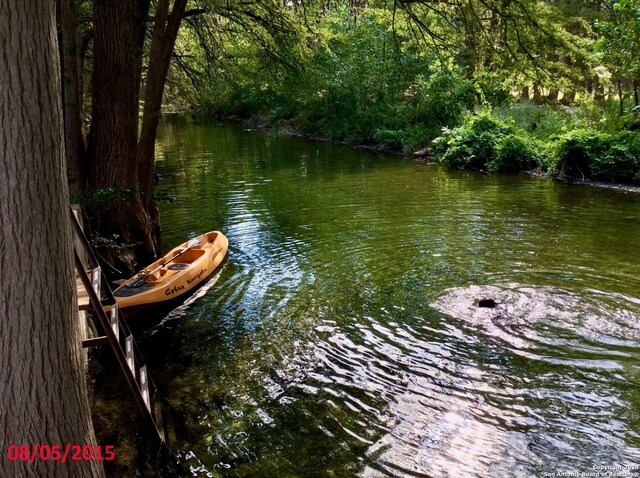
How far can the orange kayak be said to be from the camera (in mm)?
6934

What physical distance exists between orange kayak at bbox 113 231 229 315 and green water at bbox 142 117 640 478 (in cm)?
29

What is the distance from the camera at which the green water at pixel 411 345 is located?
4332 millimetres

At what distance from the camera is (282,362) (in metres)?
5.86

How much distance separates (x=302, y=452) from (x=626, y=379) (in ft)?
10.9

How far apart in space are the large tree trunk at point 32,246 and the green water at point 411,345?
1.82 meters

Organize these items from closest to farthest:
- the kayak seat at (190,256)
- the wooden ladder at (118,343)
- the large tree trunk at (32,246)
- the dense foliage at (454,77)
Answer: the large tree trunk at (32,246)
the wooden ladder at (118,343)
the dense foliage at (454,77)
the kayak seat at (190,256)

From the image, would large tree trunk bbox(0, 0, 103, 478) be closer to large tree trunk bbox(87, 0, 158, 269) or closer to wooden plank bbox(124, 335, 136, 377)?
wooden plank bbox(124, 335, 136, 377)

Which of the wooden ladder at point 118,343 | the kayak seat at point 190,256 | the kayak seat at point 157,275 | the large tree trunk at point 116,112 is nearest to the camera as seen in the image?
the wooden ladder at point 118,343

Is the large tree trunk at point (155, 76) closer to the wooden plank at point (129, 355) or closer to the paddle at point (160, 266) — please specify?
the paddle at point (160, 266)

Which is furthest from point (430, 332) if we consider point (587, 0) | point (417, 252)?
point (587, 0)

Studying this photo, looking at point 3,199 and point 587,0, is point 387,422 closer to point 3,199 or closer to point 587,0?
point 3,199

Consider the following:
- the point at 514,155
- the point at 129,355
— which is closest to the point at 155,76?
the point at 129,355

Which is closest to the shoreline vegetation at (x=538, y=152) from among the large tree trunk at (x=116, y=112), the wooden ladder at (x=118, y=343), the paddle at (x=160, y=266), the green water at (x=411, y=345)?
the green water at (x=411, y=345)
